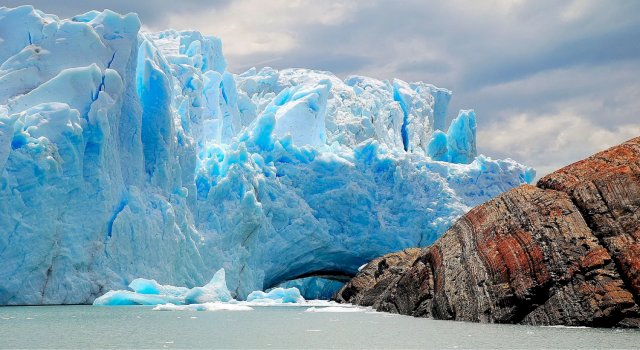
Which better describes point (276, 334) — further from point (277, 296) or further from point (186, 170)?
point (277, 296)

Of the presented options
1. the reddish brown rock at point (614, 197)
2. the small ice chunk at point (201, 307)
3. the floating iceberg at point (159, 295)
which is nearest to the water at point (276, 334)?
the reddish brown rock at point (614, 197)

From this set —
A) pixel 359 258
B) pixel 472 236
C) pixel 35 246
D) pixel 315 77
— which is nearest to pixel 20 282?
pixel 35 246

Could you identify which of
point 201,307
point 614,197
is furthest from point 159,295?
point 614,197

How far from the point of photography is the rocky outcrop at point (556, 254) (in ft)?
47.3

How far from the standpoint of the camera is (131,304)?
77.7 ft

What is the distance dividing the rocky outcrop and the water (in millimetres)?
794

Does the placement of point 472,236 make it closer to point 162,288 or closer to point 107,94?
point 162,288

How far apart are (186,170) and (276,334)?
1640cm

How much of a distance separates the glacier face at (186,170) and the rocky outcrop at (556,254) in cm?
1156

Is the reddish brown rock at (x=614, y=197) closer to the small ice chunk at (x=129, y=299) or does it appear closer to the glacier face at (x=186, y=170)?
the small ice chunk at (x=129, y=299)

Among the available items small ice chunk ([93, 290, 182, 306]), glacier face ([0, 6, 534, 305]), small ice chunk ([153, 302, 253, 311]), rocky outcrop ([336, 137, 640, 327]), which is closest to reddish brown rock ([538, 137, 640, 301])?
rocky outcrop ([336, 137, 640, 327])

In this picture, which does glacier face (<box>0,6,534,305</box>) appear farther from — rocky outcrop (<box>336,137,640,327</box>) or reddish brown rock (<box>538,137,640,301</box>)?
reddish brown rock (<box>538,137,640,301</box>)

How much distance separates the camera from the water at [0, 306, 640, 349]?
11.1 metres

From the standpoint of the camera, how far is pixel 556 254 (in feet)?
50.4
